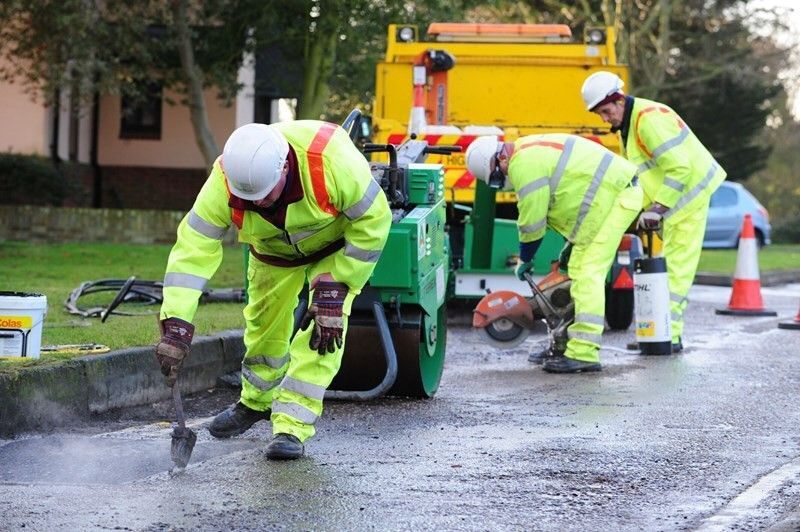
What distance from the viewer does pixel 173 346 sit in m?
5.87

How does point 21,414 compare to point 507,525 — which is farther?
point 21,414

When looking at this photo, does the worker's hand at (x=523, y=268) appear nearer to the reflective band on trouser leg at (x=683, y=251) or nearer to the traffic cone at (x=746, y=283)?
the reflective band on trouser leg at (x=683, y=251)

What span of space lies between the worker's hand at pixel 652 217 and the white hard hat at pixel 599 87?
81 centimetres

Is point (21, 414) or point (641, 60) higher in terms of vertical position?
point (641, 60)

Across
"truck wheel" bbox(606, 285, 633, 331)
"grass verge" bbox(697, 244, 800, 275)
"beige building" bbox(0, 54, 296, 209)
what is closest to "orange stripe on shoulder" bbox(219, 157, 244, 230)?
"truck wheel" bbox(606, 285, 633, 331)


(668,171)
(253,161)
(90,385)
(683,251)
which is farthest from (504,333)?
(253,161)

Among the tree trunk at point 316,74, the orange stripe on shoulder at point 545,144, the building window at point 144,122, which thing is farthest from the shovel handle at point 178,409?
the building window at point 144,122

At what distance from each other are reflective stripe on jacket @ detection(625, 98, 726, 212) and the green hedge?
14777 mm

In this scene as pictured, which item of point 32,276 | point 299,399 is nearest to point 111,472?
point 299,399

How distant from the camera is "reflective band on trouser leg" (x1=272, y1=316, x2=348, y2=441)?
6.28 metres

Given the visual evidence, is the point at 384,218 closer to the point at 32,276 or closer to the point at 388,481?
the point at 388,481

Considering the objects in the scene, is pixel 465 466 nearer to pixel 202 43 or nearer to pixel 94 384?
pixel 94 384

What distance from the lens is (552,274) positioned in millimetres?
10453

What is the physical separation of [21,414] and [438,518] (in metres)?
2.55
